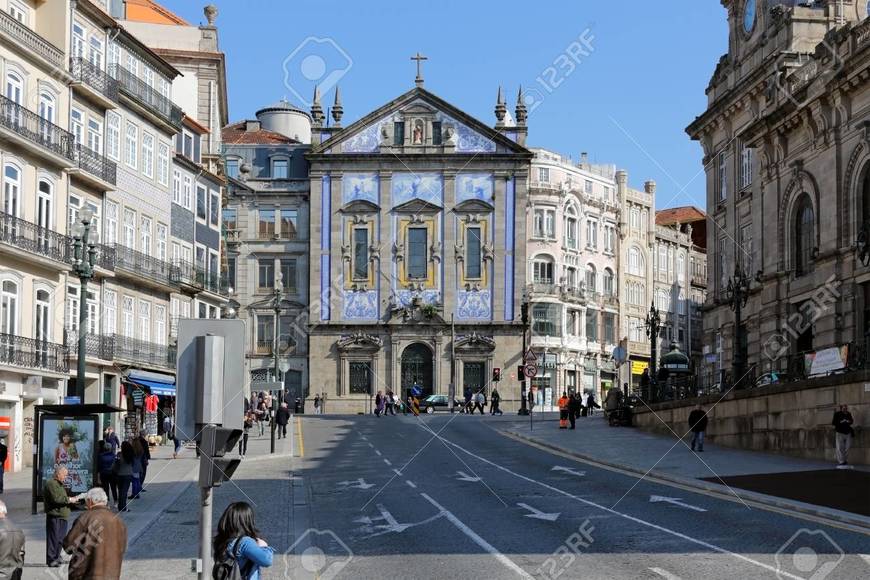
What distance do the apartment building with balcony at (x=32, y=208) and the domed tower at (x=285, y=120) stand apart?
197 feet

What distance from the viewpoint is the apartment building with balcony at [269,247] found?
87.3m

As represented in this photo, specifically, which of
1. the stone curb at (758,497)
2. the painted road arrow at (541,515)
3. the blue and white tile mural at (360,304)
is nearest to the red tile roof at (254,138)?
the blue and white tile mural at (360,304)

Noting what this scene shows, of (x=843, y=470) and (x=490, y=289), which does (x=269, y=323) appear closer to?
(x=490, y=289)

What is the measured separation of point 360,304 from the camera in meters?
86.4

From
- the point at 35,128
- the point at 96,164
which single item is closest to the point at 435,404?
the point at 96,164

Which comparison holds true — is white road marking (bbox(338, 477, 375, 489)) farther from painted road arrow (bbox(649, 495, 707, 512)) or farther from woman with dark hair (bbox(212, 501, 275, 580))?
woman with dark hair (bbox(212, 501, 275, 580))

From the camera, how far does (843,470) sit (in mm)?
31453

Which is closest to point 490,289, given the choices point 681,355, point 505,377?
point 505,377

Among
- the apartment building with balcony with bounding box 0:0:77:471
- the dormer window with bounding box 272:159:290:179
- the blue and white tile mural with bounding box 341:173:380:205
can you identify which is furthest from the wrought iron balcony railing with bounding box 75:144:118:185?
the dormer window with bounding box 272:159:290:179

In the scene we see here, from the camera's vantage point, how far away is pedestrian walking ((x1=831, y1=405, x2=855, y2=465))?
31781 millimetres

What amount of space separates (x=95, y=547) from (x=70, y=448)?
14.1 meters

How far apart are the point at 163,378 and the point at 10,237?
54.7ft

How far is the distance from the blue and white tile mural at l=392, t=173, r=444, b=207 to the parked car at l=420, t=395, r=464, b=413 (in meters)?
13.8

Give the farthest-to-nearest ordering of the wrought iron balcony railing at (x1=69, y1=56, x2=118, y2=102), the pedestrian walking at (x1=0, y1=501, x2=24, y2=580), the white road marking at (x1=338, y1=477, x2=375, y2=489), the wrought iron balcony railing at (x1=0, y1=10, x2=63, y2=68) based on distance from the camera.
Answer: the wrought iron balcony railing at (x1=69, y1=56, x2=118, y2=102) → the wrought iron balcony railing at (x1=0, y1=10, x2=63, y2=68) → the white road marking at (x1=338, y1=477, x2=375, y2=489) → the pedestrian walking at (x1=0, y1=501, x2=24, y2=580)
